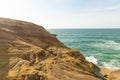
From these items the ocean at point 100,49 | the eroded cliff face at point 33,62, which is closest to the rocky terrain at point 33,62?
the eroded cliff face at point 33,62

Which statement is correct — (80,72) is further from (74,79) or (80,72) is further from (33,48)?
(33,48)

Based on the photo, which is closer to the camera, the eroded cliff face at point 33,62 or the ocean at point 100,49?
the eroded cliff face at point 33,62

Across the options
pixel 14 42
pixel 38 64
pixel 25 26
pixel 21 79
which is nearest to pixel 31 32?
pixel 25 26

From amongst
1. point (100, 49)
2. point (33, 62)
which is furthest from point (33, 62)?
point (100, 49)

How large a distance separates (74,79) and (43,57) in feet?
5.66

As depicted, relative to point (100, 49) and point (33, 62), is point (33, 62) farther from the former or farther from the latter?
point (100, 49)

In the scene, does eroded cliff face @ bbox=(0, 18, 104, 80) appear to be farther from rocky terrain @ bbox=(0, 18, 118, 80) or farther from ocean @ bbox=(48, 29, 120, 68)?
ocean @ bbox=(48, 29, 120, 68)

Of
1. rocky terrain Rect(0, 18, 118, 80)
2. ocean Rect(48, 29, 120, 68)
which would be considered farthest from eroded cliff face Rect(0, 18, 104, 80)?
ocean Rect(48, 29, 120, 68)

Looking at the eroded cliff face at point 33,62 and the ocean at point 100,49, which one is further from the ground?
the eroded cliff face at point 33,62

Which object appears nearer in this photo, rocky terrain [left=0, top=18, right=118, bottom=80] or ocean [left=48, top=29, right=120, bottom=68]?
rocky terrain [left=0, top=18, right=118, bottom=80]

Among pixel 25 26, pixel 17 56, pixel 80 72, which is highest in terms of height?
pixel 25 26

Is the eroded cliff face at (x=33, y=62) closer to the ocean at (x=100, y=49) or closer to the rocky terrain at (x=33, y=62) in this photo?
the rocky terrain at (x=33, y=62)

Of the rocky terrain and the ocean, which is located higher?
the rocky terrain

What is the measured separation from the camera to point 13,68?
277 inches
